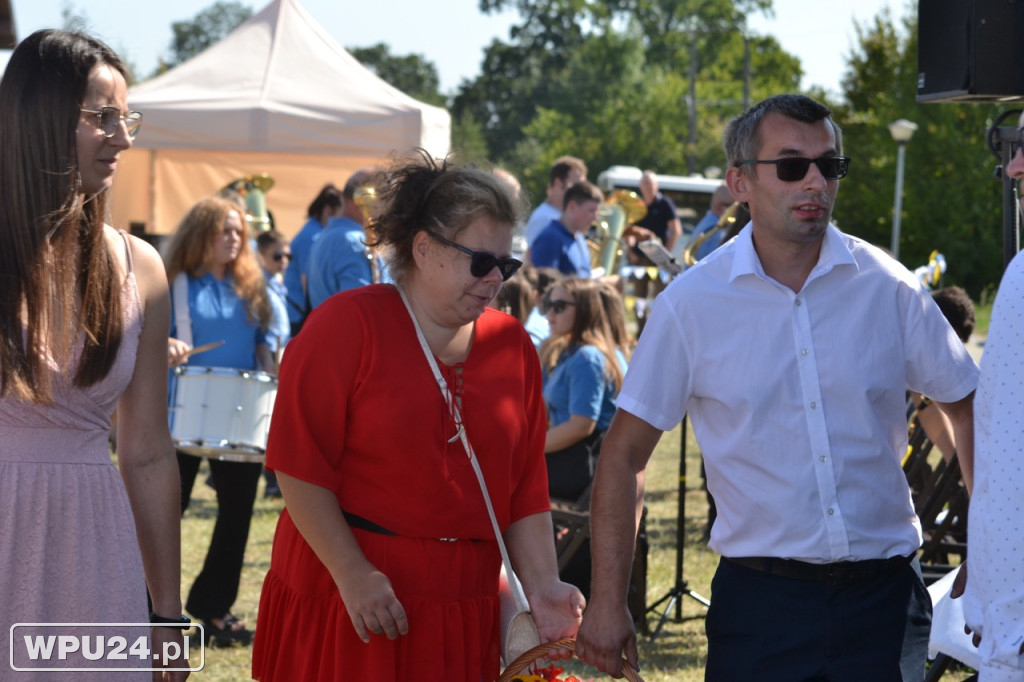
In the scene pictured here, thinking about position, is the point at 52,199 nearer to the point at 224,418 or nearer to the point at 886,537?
the point at 886,537

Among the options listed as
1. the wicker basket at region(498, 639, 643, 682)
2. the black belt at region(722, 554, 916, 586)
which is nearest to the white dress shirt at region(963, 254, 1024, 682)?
the black belt at region(722, 554, 916, 586)

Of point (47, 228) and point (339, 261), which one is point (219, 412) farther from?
point (47, 228)

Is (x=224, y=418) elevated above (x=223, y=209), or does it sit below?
below

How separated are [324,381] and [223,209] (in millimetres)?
3450

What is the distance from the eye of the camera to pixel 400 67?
90.1 meters

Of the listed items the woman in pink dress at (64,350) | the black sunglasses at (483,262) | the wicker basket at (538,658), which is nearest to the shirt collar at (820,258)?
the black sunglasses at (483,262)

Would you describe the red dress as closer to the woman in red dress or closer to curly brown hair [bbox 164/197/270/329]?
the woman in red dress

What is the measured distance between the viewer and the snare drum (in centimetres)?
571

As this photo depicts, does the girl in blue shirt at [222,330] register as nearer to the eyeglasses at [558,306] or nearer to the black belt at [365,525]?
the eyeglasses at [558,306]

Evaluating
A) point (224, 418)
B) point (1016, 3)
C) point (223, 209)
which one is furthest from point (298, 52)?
point (1016, 3)

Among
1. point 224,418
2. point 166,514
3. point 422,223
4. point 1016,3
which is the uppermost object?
point 1016,3

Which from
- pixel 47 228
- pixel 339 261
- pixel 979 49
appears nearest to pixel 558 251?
pixel 339 261

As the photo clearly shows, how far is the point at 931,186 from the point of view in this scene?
25.7m

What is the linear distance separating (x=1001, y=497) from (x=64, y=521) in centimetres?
172
